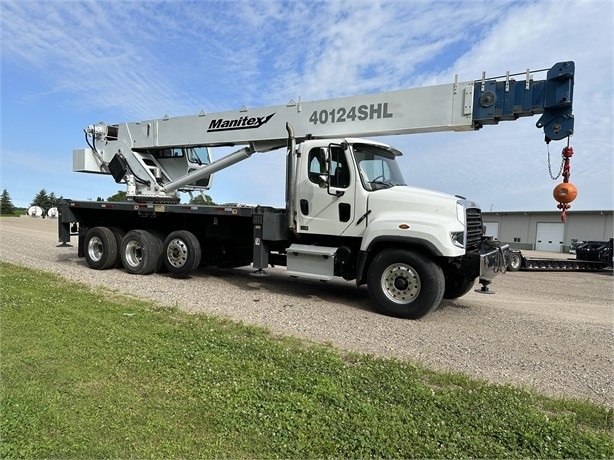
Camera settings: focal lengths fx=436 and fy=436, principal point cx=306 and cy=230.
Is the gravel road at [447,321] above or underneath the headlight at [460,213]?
underneath

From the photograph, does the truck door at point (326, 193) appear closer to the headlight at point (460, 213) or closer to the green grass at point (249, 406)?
the headlight at point (460, 213)

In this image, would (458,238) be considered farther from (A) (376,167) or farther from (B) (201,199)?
(B) (201,199)

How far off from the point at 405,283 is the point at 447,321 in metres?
0.85

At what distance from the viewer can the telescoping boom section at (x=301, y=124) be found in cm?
691

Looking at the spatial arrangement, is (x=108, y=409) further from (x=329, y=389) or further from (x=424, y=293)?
(x=424, y=293)

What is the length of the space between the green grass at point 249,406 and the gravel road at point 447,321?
0.70m

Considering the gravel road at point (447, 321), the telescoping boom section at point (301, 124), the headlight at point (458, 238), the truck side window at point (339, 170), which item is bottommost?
the gravel road at point (447, 321)

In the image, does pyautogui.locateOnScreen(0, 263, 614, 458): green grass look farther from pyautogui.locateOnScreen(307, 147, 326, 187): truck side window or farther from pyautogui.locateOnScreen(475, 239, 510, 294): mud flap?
pyautogui.locateOnScreen(307, 147, 326, 187): truck side window

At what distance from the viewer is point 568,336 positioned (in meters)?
6.11

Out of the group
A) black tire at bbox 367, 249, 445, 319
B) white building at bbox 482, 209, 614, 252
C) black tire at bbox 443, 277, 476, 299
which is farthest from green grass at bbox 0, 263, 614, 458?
white building at bbox 482, 209, 614, 252

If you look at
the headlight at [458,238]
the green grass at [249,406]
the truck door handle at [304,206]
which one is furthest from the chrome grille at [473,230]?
the green grass at [249,406]

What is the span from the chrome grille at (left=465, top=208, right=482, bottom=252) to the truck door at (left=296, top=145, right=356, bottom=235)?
1.94 metres

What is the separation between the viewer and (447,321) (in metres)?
6.76

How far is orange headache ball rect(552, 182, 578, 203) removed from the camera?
7.34 m
